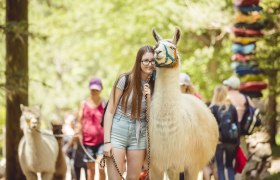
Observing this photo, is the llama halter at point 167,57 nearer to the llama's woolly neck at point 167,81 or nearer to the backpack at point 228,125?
the llama's woolly neck at point 167,81

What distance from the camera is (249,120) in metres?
11.5

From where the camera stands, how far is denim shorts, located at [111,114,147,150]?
739 centimetres

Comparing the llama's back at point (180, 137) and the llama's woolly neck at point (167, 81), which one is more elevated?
the llama's woolly neck at point (167, 81)

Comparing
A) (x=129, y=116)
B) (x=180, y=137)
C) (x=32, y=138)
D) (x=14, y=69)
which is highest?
(x=14, y=69)

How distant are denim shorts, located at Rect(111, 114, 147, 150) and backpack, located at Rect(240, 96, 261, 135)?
4361mm

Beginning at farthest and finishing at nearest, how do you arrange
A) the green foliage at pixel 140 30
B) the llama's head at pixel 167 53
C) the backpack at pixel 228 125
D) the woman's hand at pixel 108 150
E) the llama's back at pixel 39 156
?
1. the green foliage at pixel 140 30
2. the llama's back at pixel 39 156
3. the backpack at pixel 228 125
4. the llama's head at pixel 167 53
5. the woman's hand at pixel 108 150

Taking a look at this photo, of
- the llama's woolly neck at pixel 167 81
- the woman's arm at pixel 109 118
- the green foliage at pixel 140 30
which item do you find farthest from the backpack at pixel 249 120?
the woman's arm at pixel 109 118

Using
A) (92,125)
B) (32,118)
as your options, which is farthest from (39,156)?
(92,125)

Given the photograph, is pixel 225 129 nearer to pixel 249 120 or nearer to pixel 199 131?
pixel 249 120

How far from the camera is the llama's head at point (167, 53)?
24.6 ft

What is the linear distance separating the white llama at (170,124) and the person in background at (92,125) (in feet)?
9.95

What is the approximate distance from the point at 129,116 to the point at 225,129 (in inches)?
144

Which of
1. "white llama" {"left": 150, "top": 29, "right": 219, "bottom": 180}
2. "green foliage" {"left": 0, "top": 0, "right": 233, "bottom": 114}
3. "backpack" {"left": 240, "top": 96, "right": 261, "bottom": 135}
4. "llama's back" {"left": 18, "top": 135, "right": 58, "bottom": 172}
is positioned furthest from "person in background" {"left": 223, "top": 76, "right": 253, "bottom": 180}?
"green foliage" {"left": 0, "top": 0, "right": 233, "bottom": 114}

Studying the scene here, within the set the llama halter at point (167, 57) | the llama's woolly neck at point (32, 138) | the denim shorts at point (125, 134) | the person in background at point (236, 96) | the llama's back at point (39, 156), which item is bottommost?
the llama's back at point (39, 156)
